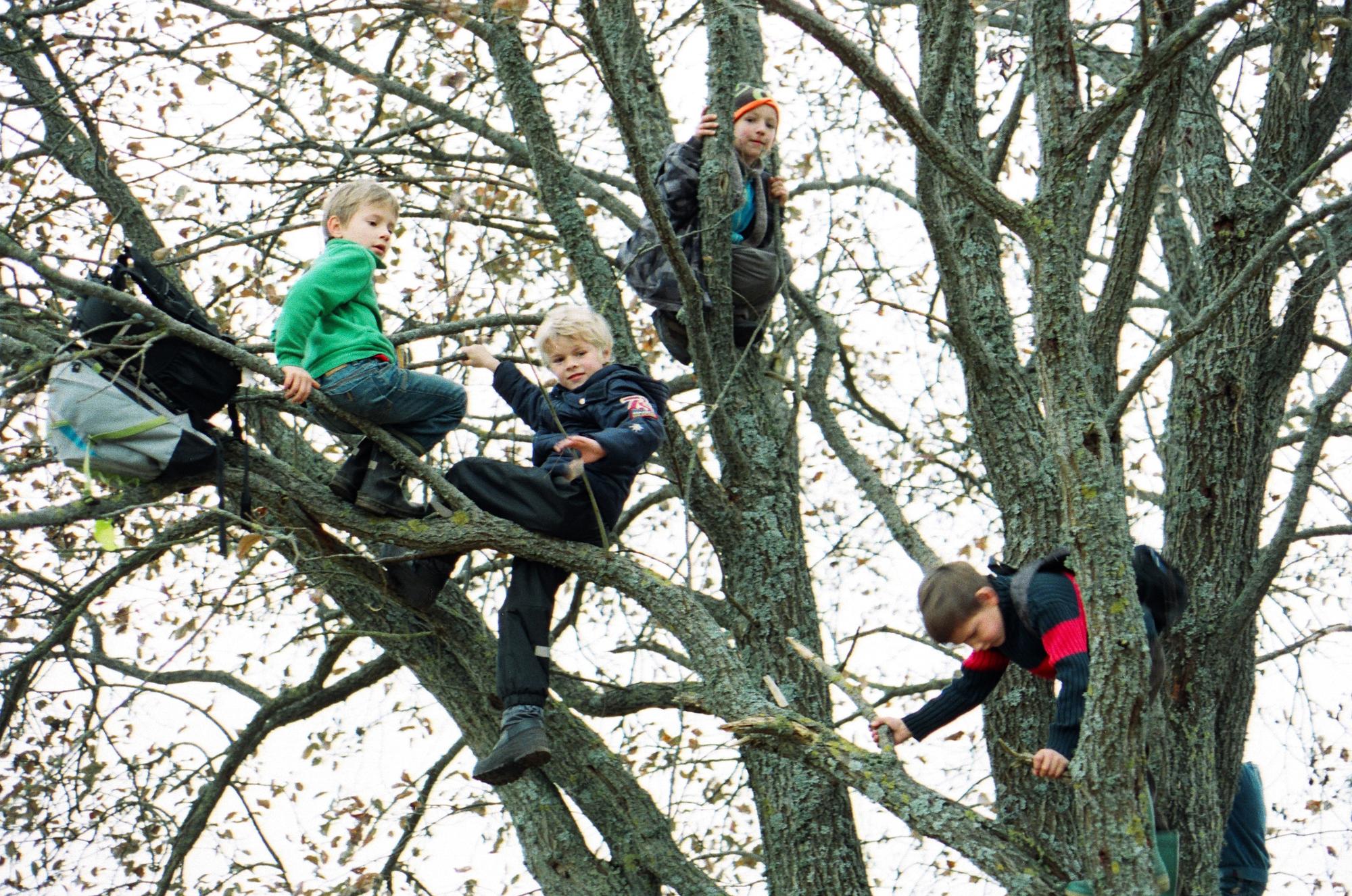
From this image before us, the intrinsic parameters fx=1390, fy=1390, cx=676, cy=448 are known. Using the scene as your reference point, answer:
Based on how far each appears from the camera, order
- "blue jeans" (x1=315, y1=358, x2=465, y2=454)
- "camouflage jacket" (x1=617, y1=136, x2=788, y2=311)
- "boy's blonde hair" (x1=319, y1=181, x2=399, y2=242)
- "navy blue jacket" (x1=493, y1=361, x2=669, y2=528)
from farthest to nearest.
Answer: "camouflage jacket" (x1=617, y1=136, x2=788, y2=311), "boy's blonde hair" (x1=319, y1=181, x2=399, y2=242), "navy blue jacket" (x1=493, y1=361, x2=669, y2=528), "blue jeans" (x1=315, y1=358, x2=465, y2=454)

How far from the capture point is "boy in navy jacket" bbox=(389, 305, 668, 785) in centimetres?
397

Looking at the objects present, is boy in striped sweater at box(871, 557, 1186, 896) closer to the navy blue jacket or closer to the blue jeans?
the navy blue jacket

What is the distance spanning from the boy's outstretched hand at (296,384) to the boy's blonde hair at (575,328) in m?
0.99

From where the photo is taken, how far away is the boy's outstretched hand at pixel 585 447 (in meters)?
3.89

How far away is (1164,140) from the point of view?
10.9 feet

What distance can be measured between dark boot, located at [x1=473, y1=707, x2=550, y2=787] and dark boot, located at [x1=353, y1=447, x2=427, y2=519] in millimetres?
669

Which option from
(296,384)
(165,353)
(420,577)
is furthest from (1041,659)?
(165,353)

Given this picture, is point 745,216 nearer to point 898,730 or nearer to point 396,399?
point 396,399

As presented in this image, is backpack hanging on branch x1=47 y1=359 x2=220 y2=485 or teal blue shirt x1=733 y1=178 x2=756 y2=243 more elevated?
teal blue shirt x1=733 y1=178 x2=756 y2=243

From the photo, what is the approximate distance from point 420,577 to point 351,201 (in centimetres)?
117

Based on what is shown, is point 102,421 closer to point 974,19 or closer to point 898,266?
point 974,19

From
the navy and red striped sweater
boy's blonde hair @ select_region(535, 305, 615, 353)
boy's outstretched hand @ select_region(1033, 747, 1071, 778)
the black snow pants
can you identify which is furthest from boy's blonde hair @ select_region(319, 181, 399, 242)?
boy's outstretched hand @ select_region(1033, 747, 1071, 778)

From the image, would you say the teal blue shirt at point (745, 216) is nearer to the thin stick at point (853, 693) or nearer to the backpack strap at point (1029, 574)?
the backpack strap at point (1029, 574)

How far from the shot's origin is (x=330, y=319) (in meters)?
3.99
